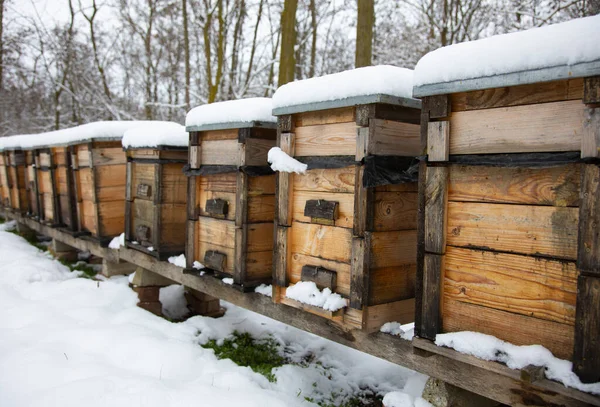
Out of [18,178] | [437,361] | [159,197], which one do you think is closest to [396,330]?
[437,361]

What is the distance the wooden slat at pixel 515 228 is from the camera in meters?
2.10

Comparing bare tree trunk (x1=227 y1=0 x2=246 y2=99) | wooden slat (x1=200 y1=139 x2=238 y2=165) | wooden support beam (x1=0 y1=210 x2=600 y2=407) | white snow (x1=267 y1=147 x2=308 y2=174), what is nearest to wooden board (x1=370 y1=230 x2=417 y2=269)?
wooden support beam (x1=0 y1=210 x2=600 y2=407)

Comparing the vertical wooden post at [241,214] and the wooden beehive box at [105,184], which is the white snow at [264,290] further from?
the wooden beehive box at [105,184]

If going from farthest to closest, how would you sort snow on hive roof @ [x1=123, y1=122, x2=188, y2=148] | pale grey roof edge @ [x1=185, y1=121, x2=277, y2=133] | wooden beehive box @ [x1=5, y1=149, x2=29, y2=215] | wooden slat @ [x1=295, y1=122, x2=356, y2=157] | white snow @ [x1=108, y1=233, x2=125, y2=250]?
wooden beehive box @ [x1=5, y1=149, x2=29, y2=215], white snow @ [x1=108, y1=233, x2=125, y2=250], snow on hive roof @ [x1=123, y1=122, x2=188, y2=148], pale grey roof edge @ [x1=185, y1=121, x2=277, y2=133], wooden slat @ [x1=295, y1=122, x2=356, y2=157]

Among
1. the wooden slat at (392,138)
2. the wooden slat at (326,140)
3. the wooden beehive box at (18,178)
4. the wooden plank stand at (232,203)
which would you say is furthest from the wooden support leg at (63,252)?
the wooden slat at (392,138)

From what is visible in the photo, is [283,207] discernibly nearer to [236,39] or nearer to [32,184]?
[32,184]

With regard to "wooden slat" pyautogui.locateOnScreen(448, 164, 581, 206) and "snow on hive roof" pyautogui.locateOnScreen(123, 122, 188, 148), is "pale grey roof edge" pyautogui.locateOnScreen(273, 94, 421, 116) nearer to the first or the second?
"wooden slat" pyautogui.locateOnScreen(448, 164, 581, 206)

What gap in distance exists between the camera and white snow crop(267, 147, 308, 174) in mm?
3299

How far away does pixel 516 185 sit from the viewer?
89.0 inches

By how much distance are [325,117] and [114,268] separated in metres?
4.69

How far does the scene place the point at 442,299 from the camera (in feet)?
8.32

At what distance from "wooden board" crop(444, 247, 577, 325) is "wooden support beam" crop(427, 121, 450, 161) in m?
0.49

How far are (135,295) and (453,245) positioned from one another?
444 cm

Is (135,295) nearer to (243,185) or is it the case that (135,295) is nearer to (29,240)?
(243,185)
